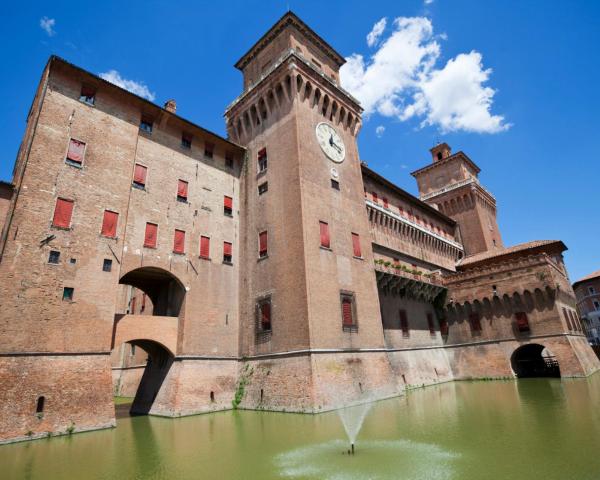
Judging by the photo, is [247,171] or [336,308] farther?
[247,171]

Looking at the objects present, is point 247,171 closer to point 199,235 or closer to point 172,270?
point 199,235

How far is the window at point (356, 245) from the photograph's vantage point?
24.5 metres

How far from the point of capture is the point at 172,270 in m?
20.8

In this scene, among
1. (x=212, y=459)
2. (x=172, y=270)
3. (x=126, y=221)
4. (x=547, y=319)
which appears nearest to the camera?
(x=212, y=459)

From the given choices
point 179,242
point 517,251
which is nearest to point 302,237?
point 179,242

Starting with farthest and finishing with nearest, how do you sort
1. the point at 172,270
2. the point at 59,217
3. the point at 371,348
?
1. the point at 371,348
2. the point at 172,270
3. the point at 59,217

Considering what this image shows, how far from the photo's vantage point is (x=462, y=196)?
→ 45.7m

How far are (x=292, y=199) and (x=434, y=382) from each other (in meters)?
19.3

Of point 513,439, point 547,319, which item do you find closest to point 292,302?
point 513,439

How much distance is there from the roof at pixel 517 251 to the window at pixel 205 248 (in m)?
30.0

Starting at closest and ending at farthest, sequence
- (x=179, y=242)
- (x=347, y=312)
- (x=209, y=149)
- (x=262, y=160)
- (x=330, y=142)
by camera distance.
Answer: (x=179, y=242), (x=347, y=312), (x=209, y=149), (x=262, y=160), (x=330, y=142)

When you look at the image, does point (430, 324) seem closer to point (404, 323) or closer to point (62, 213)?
point (404, 323)

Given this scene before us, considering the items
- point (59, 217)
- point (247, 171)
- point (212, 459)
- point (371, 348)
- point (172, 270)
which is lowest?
point (212, 459)

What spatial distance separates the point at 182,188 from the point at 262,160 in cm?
616
